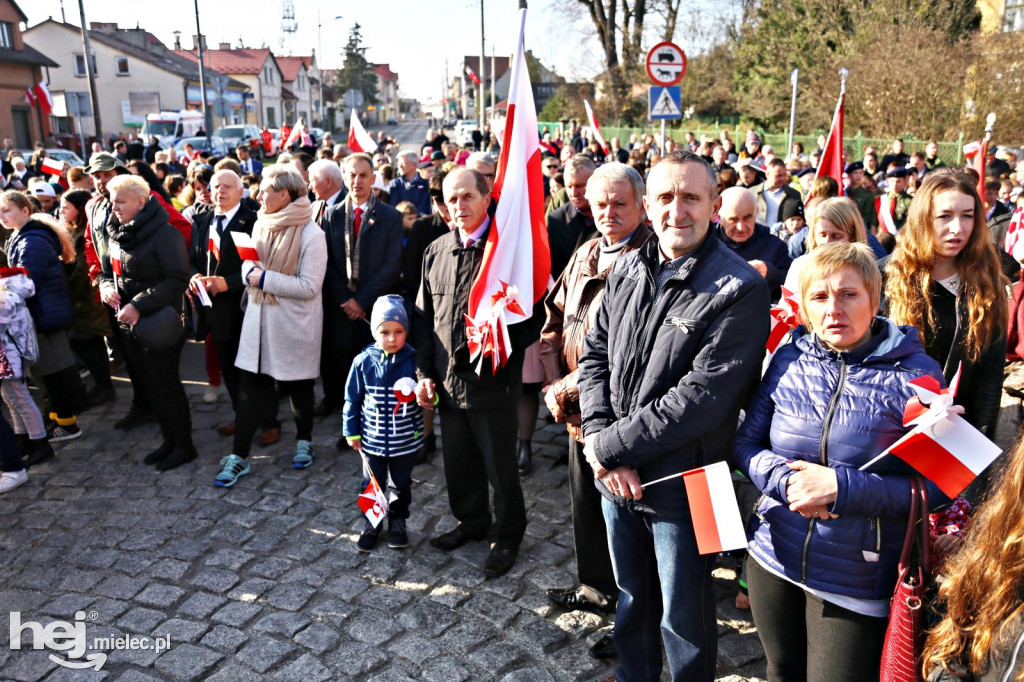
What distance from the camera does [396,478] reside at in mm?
4547

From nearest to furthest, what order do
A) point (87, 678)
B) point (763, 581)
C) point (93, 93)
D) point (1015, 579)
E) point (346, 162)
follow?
point (1015, 579), point (763, 581), point (87, 678), point (346, 162), point (93, 93)

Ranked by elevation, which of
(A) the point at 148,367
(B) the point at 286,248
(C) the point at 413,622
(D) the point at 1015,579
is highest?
(B) the point at 286,248

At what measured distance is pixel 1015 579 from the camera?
1776 mm

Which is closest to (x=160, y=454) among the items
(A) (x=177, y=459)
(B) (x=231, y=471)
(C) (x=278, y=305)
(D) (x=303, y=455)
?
(A) (x=177, y=459)

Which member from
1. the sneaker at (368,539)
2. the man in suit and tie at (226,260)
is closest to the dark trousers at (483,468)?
the sneaker at (368,539)

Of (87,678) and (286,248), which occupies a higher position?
(286,248)

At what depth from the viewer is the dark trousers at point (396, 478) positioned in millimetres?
4523

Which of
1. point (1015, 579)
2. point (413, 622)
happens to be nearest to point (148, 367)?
point (413, 622)

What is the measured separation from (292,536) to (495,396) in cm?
153

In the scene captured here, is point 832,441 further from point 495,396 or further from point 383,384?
point 383,384

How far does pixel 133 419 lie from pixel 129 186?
207cm

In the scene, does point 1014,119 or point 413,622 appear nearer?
point 413,622

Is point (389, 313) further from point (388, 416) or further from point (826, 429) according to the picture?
point (826, 429)

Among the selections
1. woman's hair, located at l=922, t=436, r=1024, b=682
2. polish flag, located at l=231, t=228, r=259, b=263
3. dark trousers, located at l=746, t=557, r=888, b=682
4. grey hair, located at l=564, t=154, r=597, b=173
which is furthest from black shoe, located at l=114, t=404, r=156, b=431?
woman's hair, located at l=922, t=436, r=1024, b=682
